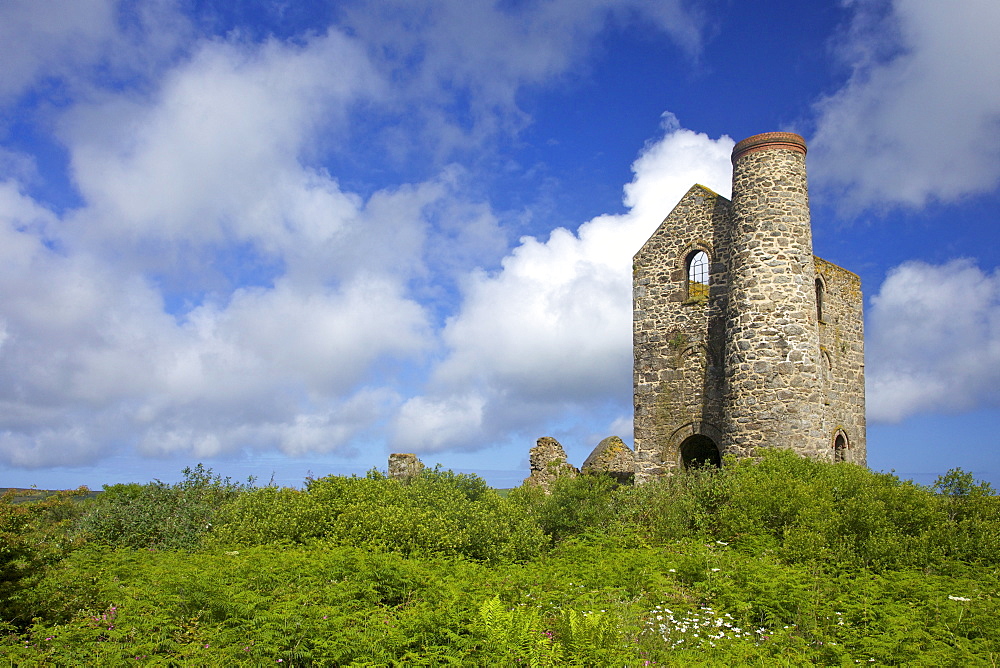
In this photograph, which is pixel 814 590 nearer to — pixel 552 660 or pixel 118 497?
pixel 552 660

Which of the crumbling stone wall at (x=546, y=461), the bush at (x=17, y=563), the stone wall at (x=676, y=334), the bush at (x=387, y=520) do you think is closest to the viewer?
the bush at (x=17, y=563)

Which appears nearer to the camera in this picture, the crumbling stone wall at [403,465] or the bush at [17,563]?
the bush at [17,563]

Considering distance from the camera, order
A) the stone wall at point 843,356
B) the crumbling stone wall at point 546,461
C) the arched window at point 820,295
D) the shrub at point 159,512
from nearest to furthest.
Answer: the shrub at point 159,512 < the stone wall at point 843,356 < the arched window at point 820,295 < the crumbling stone wall at point 546,461

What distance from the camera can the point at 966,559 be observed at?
1039 cm

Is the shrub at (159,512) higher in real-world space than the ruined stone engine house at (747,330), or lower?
lower

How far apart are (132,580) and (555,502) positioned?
27.3 feet

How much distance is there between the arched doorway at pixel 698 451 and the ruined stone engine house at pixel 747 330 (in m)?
0.05

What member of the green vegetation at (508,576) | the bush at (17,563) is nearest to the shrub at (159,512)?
the green vegetation at (508,576)

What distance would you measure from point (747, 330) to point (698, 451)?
492 cm

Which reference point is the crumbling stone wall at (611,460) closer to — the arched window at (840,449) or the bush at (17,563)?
the arched window at (840,449)

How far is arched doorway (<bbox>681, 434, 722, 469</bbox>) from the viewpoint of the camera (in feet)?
64.1

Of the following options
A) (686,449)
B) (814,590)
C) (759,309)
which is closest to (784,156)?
(759,309)

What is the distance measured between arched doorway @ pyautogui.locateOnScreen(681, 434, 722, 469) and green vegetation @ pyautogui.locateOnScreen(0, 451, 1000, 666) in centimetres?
521

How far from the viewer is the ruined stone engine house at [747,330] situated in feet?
55.7
